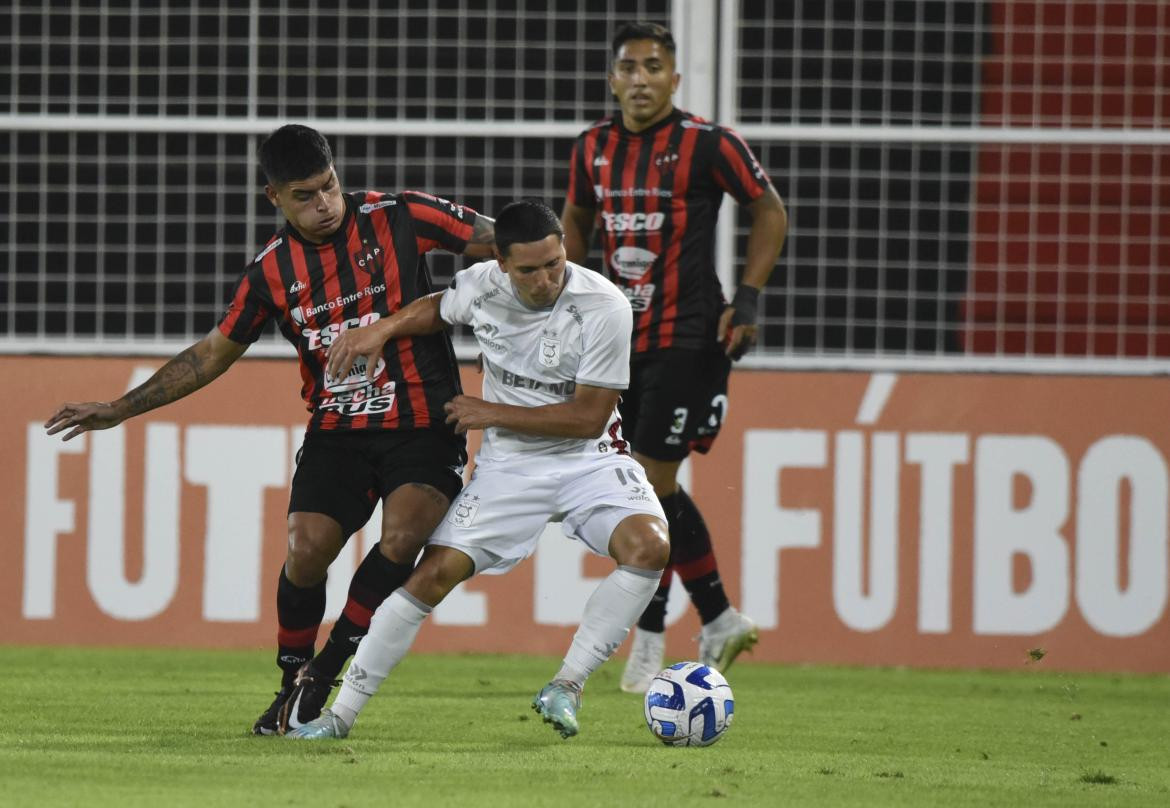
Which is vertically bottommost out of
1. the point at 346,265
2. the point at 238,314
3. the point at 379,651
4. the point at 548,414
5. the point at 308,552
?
the point at 379,651

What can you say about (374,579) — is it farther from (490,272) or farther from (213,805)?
(213,805)

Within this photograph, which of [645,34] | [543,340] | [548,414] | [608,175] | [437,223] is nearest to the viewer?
[548,414]

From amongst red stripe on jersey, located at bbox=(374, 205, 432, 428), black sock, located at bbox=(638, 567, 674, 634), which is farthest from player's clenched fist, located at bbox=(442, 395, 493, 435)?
black sock, located at bbox=(638, 567, 674, 634)

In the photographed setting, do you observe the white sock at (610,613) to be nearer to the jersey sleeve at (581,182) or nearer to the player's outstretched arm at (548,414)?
the player's outstretched arm at (548,414)

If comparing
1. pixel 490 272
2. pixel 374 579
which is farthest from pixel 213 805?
pixel 490 272

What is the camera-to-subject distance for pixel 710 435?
671 cm

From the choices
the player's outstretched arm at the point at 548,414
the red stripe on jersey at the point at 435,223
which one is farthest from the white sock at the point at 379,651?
the red stripe on jersey at the point at 435,223

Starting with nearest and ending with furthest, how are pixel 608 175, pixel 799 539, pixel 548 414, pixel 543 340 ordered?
1. pixel 548 414
2. pixel 543 340
3. pixel 608 175
4. pixel 799 539

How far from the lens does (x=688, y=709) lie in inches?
201

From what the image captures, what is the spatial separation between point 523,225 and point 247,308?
2.71ft

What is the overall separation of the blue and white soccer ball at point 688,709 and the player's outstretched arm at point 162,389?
1.44 metres

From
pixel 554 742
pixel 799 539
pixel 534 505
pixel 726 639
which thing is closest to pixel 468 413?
pixel 534 505

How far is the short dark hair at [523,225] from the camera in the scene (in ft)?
16.5

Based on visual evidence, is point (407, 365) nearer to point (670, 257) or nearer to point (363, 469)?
point (363, 469)
